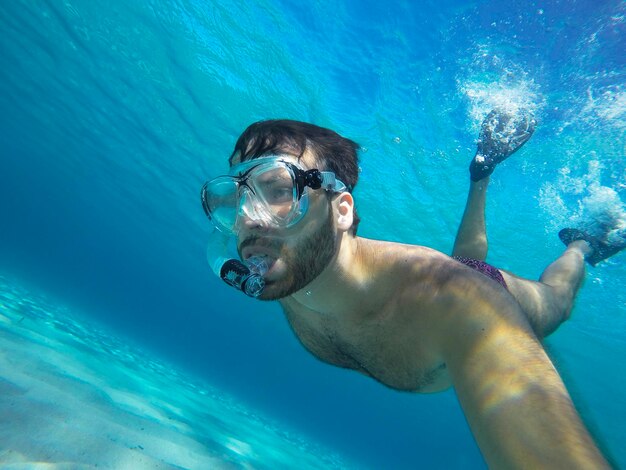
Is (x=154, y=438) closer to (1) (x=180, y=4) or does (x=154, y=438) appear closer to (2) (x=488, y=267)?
(2) (x=488, y=267)

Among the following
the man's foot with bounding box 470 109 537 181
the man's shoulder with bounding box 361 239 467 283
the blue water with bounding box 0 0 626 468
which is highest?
the blue water with bounding box 0 0 626 468

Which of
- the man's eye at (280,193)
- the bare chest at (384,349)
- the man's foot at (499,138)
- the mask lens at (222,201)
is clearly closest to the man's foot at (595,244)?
the man's foot at (499,138)

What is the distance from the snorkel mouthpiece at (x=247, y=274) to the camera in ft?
9.04

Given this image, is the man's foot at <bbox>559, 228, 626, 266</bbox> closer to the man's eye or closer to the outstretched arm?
the outstretched arm

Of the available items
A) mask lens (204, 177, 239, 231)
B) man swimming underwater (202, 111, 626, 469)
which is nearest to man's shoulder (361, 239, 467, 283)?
man swimming underwater (202, 111, 626, 469)

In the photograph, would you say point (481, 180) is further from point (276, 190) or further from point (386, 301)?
point (276, 190)

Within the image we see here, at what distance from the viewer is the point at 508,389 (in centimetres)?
203

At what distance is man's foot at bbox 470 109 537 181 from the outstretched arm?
5.17 metres

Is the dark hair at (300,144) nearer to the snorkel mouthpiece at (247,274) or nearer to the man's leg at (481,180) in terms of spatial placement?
the snorkel mouthpiece at (247,274)

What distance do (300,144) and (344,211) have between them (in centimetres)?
70

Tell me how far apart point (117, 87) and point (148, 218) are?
82.4 feet

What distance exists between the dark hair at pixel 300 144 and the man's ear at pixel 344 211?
0.24 metres

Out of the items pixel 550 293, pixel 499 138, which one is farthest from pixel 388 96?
pixel 550 293

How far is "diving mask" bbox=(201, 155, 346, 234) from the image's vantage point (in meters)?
→ 2.93
